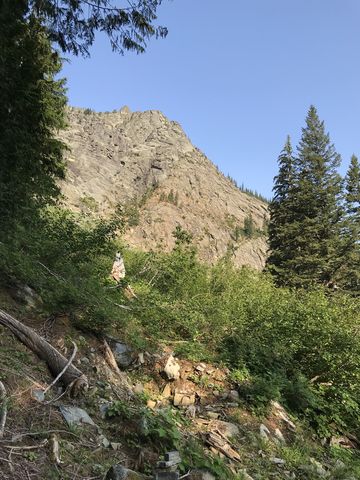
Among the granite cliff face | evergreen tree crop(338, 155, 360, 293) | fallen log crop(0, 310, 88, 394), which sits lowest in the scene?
fallen log crop(0, 310, 88, 394)

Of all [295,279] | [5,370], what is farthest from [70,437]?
[295,279]

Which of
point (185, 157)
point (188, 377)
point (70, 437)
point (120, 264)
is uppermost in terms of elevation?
point (185, 157)

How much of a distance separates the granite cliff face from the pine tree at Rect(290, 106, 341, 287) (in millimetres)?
63919

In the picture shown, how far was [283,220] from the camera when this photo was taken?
26.5 meters

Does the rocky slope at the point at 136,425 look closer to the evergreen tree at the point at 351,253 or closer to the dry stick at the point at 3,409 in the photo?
the dry stick at the point at 3,409

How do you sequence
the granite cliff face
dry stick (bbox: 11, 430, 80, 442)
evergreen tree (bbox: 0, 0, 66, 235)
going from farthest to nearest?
the granite cliff face, evergreen tree (bbox: 0, 0, 66, 235), dry stick (bbox: 11, 430, 80, 442)

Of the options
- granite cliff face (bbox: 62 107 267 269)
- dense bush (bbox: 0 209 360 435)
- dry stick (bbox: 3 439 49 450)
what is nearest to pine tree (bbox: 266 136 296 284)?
dense bush (bbox: 0 209 360 435)

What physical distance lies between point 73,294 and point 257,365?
143 inches

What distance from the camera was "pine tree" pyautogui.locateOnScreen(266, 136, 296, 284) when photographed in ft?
79.8

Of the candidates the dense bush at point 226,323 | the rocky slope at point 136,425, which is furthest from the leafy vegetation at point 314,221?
the rocky slope at point 136,425

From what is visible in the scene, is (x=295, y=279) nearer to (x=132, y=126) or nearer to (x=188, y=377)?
(x=188, y=377)

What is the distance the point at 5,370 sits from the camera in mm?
3631

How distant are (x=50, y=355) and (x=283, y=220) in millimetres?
24061

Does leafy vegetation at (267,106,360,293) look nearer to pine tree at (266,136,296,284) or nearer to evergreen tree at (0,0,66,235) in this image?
pine tree at (266,136,296,284)
